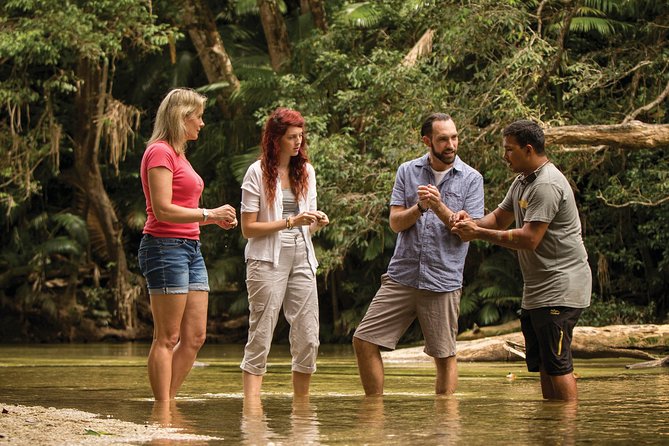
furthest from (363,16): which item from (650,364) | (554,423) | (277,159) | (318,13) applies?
(554,423)

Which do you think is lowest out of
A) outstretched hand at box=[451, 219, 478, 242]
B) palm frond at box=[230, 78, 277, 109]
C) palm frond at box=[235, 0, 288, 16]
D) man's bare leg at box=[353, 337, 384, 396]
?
man's bare leg at box=[353, 337, 384, 396]

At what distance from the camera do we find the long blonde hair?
24.0ft

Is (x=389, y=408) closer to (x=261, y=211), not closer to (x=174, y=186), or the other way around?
(x=261, y=211)

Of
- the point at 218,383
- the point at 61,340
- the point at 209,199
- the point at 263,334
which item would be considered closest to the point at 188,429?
the point at 263,334

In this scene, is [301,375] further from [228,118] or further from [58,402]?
[228,118]

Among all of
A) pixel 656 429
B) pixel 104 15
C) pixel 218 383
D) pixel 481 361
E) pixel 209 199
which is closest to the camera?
pixel 656 429

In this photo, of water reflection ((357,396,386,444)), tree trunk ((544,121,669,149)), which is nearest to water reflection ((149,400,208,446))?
water reflection ((357,396,386,444))

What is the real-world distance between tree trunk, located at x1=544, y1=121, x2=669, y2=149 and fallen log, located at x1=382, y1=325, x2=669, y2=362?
93.5 inches

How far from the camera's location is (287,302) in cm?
772

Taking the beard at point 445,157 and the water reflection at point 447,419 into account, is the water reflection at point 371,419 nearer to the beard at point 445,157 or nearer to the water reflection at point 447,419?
the water reflection at point 447,419

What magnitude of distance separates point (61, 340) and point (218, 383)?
18.1 metres

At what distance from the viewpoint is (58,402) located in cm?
764

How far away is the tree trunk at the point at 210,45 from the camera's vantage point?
84.1ft

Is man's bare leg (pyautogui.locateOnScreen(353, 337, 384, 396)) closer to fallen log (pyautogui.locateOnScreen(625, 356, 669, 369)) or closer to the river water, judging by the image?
the river water
